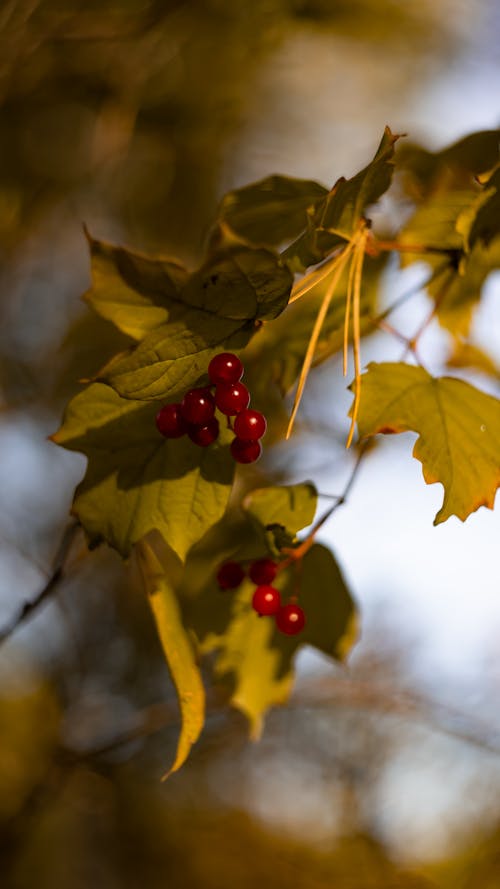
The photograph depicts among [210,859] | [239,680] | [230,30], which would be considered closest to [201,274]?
[239,680]

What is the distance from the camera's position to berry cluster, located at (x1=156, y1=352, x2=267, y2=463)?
637 millimetres

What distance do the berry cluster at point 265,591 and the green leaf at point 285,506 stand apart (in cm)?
8

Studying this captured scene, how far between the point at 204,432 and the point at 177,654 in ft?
0.74

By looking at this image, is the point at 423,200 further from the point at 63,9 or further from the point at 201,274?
the point at 63,9

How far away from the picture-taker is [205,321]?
614 millimetres

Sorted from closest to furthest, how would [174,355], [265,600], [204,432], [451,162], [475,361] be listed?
[174,355], [204,432], [265,600], [451,162], [475,361]

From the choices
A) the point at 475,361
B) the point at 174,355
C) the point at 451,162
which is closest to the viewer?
the point at 174,355

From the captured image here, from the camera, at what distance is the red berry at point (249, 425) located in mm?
688

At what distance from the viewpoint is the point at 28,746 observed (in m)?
2.26

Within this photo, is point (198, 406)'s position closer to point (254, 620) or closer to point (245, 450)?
point (245, 450)

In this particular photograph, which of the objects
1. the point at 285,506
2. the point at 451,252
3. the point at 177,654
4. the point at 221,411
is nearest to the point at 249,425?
the point at 221,411

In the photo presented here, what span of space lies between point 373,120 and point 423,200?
66.7 inches

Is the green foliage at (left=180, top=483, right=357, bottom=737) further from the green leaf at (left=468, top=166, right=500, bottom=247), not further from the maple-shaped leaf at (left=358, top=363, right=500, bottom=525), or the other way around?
the green leaf at (left=468, top=166, right=500, bottom=247)

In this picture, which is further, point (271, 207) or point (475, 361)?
point (475, 361)
